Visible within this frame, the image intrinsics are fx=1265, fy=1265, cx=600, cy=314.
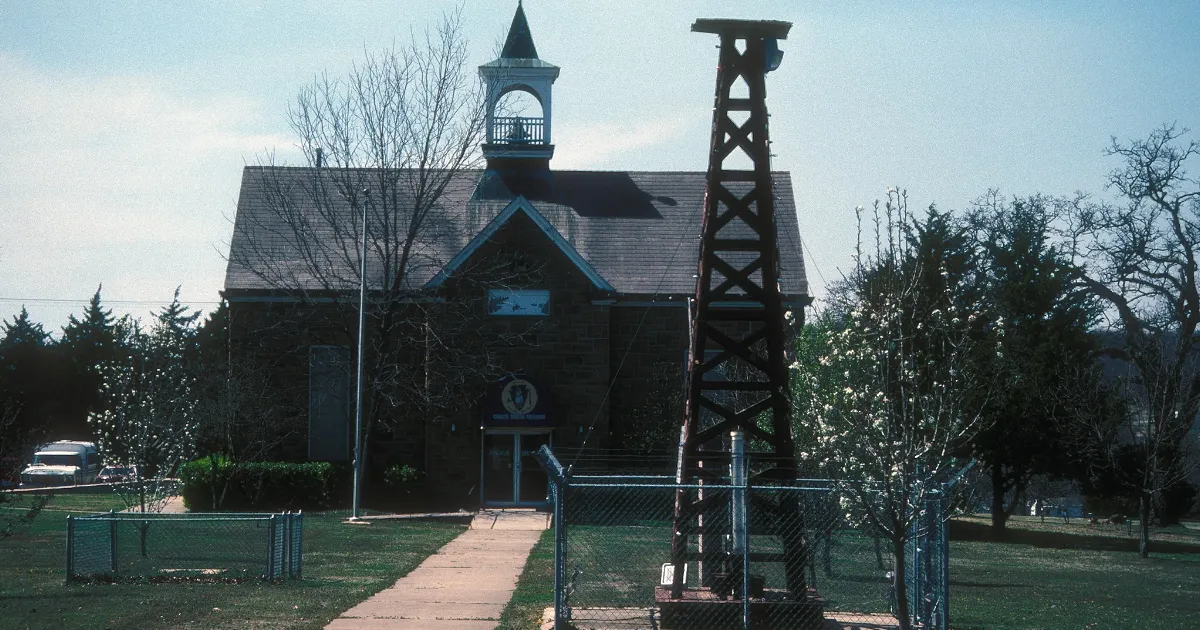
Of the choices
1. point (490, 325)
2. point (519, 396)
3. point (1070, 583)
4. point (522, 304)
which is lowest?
point (1070, 583)

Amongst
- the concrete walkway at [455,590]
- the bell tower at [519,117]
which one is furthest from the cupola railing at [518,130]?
the concrete walkway at [455,590]

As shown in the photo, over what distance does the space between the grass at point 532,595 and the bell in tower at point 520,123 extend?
18638 millimetres

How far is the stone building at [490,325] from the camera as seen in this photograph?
3519 centimetres

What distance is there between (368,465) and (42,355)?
1415 inches

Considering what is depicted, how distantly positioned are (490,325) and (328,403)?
5907 millimetres

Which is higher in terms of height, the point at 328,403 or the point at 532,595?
the point at 328,403

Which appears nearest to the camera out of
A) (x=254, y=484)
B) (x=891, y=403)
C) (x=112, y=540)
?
(x=891, y=403)

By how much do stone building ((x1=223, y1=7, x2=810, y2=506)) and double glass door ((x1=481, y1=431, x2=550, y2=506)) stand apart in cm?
4

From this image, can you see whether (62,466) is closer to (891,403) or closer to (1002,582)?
(1002,582)

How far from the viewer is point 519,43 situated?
134 feet

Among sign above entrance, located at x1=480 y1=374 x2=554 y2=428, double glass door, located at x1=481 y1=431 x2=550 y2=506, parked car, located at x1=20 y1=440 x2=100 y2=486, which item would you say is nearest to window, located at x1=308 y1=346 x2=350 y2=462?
double glass door, located at x1=481 y1=431 x2=550 y2=506

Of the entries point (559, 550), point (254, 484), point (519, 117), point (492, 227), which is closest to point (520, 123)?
point (519, 117)

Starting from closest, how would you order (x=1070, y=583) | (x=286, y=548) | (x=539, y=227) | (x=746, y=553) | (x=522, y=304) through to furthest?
(x=746, y=553)
(x=286, y=548)
(x=1070, y=583)
(x=539, y=227)
(x=522, y=304)

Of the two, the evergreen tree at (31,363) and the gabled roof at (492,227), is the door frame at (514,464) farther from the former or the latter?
the evergreen tree at (31,363)
